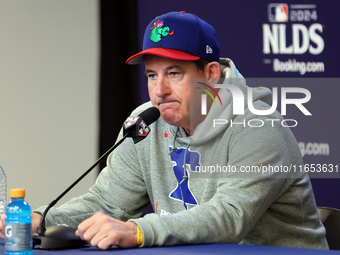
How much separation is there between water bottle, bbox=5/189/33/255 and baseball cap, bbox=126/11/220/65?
77 centimetres

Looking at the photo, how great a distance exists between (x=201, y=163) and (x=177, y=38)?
16.7 inches

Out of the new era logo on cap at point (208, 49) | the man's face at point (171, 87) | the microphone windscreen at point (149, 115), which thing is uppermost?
the new era logo on cap at point (208, 49)

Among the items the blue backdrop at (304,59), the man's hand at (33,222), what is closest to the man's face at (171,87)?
the man's hand at (33,222)

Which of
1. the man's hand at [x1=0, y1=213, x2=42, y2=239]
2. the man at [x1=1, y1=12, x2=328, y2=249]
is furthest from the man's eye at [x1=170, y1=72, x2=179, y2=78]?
the man's hand at [x1=0, y1=213, x2=42, y2=239]

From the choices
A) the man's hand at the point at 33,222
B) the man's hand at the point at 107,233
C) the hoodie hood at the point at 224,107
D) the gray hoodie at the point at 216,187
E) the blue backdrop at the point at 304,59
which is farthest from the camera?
the blue backdrop at the point at 304,59

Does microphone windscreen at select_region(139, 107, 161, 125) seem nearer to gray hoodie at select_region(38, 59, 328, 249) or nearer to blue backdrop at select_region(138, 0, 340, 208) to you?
gray hoodie at select_region(38, 59, 328, 249)

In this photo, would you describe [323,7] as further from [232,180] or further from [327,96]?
[232,180]

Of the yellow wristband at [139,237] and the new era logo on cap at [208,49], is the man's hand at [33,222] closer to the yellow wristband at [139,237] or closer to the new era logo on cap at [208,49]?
the yellow wristband at [139,237]

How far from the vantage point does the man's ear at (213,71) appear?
211 centimetres

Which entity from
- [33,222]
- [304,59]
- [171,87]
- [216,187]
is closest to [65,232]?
[33,222]

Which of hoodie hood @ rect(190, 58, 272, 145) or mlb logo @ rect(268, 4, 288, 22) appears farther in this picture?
mlb logo @ rect(268, 4, 288, 22)

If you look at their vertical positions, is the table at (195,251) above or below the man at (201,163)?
below

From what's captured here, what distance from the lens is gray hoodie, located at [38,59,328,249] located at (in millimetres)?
1626

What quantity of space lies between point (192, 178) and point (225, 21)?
53.3 inches
